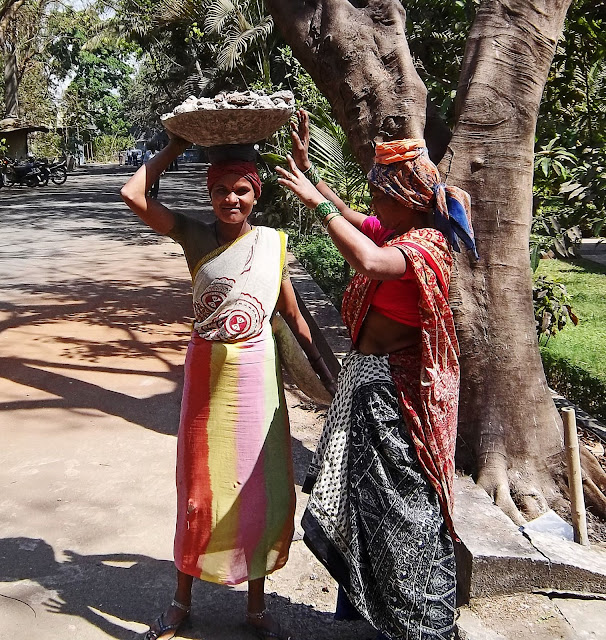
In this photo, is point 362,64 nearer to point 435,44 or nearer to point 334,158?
point 435,44

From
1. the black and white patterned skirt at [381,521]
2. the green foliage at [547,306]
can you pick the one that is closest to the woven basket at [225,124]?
the black and white patterned skirt at [381,521]

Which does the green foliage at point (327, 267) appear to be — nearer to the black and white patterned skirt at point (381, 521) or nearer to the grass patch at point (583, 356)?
the grass patch at point (583, 356)

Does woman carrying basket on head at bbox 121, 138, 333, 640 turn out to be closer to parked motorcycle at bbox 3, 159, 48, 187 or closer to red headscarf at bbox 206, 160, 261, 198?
red headscarf at bbox 206, 160, 261, 198

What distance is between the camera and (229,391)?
2.61 metres

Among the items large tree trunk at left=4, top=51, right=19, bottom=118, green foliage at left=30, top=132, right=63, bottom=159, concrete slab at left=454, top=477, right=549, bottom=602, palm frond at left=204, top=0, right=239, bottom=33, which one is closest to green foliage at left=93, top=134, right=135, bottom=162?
green foliage at left=30, top=132, right=63, bottom=159

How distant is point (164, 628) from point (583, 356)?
5001 mm

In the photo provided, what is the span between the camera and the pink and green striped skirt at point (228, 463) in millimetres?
2617

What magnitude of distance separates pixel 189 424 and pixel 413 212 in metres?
1.07

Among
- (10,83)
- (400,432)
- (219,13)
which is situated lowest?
(400,432)

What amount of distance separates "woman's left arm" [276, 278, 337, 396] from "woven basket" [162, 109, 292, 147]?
1.80 feet

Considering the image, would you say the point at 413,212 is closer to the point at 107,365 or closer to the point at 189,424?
the point at 189,424

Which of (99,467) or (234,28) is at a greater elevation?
(234,28)

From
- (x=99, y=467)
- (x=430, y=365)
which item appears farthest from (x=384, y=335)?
(x=99, y=467)

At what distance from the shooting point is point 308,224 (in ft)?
41.5
